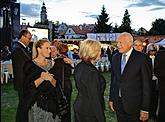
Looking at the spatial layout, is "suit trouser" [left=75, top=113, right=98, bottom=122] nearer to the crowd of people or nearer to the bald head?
the crowd of people

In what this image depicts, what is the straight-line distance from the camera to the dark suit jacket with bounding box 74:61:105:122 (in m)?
3.74

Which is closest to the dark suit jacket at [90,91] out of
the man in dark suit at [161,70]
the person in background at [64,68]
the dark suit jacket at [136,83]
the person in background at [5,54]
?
the dark suit jacket at [136,83]

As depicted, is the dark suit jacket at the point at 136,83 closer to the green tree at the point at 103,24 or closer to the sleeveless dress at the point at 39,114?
the sleeveless dress at the point at 39,114

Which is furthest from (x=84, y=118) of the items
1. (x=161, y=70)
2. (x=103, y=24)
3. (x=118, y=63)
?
(x=103, y=24)

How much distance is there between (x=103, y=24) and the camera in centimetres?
7506

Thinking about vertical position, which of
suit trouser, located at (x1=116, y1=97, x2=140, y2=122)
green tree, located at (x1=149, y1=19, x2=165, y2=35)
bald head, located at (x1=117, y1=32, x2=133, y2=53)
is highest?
green tree, located at (x1=149, y1=19, x2=165, y2=35)

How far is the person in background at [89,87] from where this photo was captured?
374cm

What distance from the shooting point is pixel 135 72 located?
4.46m

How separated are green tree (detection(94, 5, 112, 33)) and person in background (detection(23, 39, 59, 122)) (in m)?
69.4

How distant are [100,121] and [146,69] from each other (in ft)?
3.37

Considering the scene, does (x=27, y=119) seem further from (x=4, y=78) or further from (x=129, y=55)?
(x=4, y=78)

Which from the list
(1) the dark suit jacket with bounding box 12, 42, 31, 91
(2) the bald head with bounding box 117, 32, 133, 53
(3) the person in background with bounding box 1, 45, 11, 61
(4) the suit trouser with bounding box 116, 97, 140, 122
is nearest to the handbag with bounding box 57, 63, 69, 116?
(4) the suit trouser with bounding box 116, 97, 140, 122

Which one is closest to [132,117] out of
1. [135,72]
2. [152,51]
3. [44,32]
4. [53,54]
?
[135,72]

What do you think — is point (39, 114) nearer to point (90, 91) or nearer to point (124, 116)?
point (90, 91)
